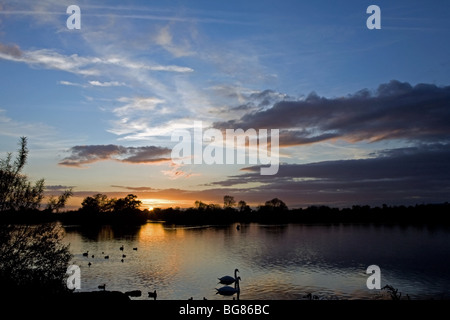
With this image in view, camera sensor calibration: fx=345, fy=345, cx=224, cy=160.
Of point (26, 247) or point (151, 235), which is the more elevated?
point (26, 247)

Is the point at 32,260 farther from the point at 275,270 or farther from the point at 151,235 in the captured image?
the point at 151,235

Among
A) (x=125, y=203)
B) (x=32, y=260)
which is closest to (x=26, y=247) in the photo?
(x=32, y=260)

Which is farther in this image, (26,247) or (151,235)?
(151,235)

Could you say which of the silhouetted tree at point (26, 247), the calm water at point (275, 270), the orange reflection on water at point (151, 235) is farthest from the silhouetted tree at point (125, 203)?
the silhouetted tree at point (26, 247)

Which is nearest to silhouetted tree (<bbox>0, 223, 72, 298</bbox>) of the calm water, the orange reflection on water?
the calm water

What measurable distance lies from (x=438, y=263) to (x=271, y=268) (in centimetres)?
3179

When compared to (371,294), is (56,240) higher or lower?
higher

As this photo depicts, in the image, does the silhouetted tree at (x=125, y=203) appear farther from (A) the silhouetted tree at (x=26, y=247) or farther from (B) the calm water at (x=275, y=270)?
(A) the silhouetted tree at (x=26, y=247)

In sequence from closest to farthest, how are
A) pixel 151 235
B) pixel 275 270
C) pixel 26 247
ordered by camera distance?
1. pixel 26 247
2. pixel 275 270
3. pixel 151 235

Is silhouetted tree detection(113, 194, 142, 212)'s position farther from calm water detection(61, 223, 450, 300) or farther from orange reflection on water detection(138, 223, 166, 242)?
calm water detection(61, 223, 450, 300)
